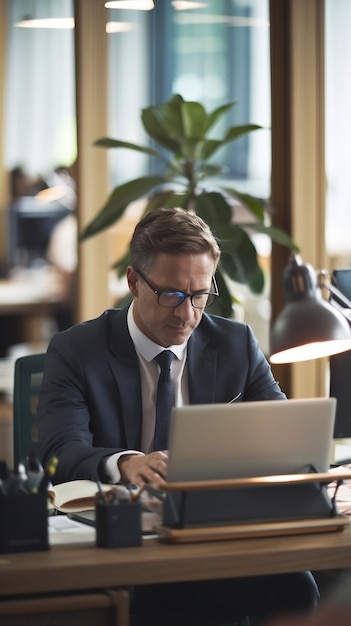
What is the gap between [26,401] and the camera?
113 inches

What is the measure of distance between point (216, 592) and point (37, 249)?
14.9 ft

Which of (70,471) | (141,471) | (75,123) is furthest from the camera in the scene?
(75,123)

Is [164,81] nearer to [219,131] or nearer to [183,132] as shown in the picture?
[219,131]

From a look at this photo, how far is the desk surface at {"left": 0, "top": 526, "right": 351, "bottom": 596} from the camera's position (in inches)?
67.9

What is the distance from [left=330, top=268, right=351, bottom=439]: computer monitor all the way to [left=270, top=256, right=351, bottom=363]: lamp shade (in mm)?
560

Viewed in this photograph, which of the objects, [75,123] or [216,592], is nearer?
[216,592]

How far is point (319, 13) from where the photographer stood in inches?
191

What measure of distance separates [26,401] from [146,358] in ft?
1.37

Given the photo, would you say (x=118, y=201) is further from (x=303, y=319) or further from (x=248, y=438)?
(x=248, y=438)

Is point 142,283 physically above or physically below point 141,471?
above

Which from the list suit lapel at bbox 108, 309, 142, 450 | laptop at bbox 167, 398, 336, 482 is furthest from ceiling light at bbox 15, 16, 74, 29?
laptop at bbox 167, 398, 336, 482

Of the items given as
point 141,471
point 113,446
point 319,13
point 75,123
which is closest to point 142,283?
point 113,446

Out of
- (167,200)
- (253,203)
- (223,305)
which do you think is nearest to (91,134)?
(167,200)

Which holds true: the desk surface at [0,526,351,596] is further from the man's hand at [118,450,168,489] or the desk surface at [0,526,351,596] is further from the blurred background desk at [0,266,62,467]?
the blurred background desk at [0,266,62,467]
